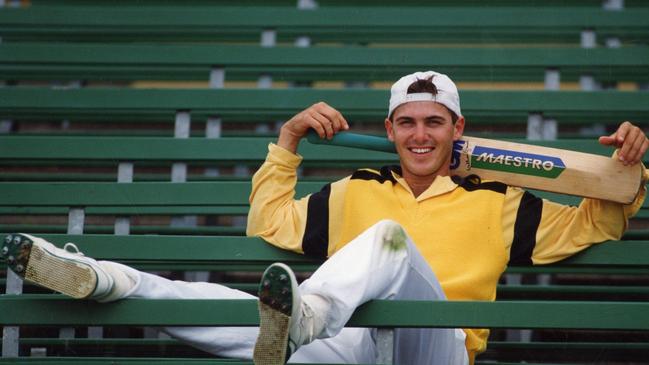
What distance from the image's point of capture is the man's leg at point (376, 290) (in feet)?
5.95

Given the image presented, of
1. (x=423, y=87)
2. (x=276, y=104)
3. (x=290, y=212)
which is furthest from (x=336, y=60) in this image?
(x=290, y=212)

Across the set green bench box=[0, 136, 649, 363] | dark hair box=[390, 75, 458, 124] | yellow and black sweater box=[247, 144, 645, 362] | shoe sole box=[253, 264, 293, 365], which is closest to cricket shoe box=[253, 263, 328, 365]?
shoe sole box=[253, 264, 293, 365]

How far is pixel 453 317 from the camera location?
192cm

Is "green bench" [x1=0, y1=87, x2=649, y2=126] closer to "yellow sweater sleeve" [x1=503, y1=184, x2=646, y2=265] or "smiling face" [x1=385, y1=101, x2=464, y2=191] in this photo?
"smiling face" [x1=385, y1=101, x2=464, y2=191]

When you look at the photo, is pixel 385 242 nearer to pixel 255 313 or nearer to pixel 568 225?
pixel 255 313

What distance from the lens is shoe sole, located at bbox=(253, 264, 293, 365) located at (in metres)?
1.71

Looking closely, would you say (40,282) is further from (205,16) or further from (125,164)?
(205,16)

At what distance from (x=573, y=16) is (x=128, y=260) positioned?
1.99 metres

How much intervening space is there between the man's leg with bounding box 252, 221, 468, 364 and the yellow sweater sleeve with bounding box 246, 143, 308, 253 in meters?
0.42

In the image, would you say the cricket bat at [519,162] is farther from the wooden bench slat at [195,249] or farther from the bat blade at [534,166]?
the wooden bench slat at [195,249]

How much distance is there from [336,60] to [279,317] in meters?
1.86

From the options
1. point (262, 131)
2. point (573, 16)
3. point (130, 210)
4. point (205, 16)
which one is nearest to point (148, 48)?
point (205, 16)

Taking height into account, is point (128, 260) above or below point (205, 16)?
below

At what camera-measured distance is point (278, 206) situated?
2.40 metres
